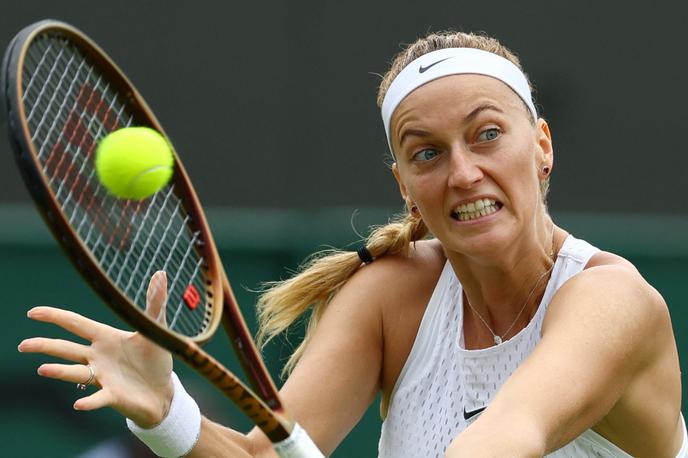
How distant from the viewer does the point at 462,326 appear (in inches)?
113

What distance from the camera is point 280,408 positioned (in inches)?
92.7

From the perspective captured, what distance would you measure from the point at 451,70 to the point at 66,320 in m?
0.93

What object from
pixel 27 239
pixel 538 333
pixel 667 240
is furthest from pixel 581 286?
pixel 27 239

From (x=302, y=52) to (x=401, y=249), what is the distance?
192 cm

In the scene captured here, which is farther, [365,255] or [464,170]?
[365,255]

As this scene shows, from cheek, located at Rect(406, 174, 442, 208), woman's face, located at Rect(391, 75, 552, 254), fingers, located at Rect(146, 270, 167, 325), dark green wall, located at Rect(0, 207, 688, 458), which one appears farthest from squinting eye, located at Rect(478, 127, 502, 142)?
dark green wall, located at Rect(0, 207, 688, 458)

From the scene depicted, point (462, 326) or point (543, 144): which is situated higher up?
point (543, 144)

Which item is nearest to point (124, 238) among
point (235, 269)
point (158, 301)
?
point (158, 301)

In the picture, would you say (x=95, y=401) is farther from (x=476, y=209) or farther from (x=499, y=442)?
A: (x=476, y=209)

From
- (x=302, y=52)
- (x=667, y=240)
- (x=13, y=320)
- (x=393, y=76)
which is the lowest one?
(x=667, y=240)

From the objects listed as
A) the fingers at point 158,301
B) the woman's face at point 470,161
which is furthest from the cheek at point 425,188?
the fingers at point 158,301

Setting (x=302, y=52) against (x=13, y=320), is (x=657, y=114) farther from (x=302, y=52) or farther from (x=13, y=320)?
(x=13, y=320)

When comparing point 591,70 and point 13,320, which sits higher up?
point 591,70

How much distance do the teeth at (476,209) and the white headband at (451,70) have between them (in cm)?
28
